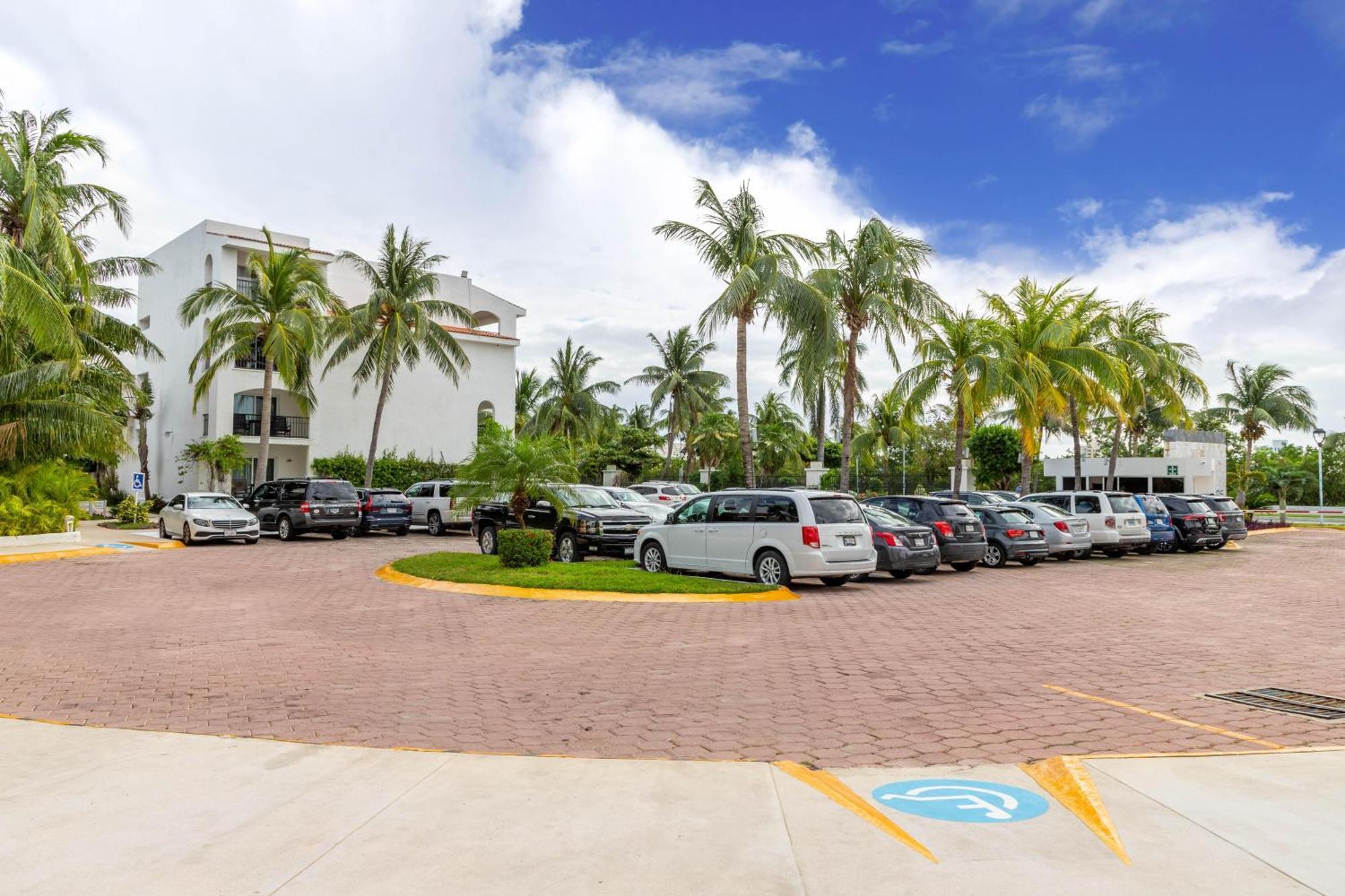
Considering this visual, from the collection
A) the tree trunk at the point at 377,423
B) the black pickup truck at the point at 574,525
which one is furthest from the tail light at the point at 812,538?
the tree trunk at the point at 377,423

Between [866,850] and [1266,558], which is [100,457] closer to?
[866,850]

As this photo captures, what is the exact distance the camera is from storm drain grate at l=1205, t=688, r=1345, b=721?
284 inches

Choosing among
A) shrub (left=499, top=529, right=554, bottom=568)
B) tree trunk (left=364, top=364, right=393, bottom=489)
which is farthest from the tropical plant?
tree trunk (left=364, top=364, right=393, bottom=489)

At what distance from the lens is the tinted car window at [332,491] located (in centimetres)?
2748

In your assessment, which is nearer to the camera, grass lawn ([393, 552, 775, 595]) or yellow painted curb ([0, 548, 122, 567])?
grass lawn ([393, 552, 775, 595])

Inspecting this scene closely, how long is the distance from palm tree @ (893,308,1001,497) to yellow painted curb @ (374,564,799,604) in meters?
15.4

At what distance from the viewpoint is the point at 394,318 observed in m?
36.6

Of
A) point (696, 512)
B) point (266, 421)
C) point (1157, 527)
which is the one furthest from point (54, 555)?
point (1157, 527)

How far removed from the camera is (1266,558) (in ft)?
77.8

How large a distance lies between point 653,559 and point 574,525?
Answer: 2462 mm

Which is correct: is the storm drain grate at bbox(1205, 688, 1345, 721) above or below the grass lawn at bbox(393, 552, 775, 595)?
below

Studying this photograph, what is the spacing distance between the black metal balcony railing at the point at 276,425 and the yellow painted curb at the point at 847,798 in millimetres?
38305

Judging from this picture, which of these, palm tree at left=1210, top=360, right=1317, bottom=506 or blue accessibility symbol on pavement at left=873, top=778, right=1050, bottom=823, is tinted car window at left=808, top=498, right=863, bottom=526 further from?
palm tree at left=1210, top=360, right=1317, bottom=506

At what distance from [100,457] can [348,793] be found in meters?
24.8
